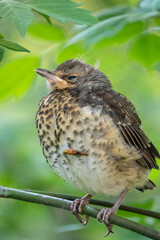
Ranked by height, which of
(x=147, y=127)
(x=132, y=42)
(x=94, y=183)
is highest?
(x=132, y=42)

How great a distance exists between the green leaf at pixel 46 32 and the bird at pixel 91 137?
0.79ft

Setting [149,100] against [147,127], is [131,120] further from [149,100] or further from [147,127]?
[149,100]

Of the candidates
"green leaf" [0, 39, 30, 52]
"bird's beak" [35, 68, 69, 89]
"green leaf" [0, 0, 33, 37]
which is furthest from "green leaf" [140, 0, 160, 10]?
"green leaf" [0, 39, 30, 52]

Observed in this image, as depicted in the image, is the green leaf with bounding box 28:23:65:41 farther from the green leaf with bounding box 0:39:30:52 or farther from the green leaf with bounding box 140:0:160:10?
the green leaf with bounding box 0:39:30:52

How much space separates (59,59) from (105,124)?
573mm

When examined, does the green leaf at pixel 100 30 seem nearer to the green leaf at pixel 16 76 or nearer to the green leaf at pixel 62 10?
the green leaf at pixel 16 76

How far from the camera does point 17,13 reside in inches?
66.4

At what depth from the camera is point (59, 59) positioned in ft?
9.61

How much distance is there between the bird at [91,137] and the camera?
2.61 metres

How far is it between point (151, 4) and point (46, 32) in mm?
744

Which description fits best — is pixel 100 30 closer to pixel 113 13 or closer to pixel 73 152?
pixel 113 13

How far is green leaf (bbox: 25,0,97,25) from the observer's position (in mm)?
1737

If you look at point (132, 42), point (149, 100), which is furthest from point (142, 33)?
point (149, 100)

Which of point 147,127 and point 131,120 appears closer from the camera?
point 131,120
